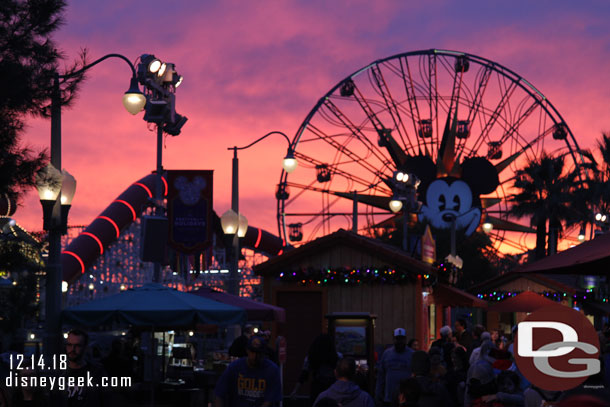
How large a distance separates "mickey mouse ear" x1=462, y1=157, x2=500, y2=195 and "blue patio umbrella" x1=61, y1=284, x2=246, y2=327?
5059cm

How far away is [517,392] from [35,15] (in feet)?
29.3

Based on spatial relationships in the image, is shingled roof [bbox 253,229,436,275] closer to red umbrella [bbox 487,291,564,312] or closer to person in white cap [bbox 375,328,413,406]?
red umbrella [bbox 487,291,564,312]

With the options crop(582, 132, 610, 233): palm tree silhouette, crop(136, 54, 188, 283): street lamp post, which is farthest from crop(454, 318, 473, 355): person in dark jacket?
crop(582, 132, 610, 233): palm tree silhouette

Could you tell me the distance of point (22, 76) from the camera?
14.1 metres

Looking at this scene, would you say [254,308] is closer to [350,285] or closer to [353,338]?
[353,338]

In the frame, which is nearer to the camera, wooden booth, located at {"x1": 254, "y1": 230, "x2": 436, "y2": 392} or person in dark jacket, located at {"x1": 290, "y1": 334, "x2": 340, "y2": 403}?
person in dark jacket, located at {"x1": 290, "y1": 334, "x2": 340, "y2": 403}

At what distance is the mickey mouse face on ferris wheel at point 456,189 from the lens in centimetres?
6538

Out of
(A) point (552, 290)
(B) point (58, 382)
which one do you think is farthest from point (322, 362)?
(A) point (552, 290)

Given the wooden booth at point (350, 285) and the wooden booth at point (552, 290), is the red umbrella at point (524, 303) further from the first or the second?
the wooden booth at point (552, 290)

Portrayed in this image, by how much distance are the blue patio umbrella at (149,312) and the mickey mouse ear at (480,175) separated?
166 feet

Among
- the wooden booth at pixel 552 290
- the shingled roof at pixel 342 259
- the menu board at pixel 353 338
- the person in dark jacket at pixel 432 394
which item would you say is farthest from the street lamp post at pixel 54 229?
the wooden booth at pixel 552 290

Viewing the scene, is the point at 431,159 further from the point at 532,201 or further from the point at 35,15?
the point at 35,15

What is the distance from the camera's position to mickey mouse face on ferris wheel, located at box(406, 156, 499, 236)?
6538 cm

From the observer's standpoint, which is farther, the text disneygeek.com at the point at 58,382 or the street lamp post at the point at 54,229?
the street lamp post at the point at 54,229
